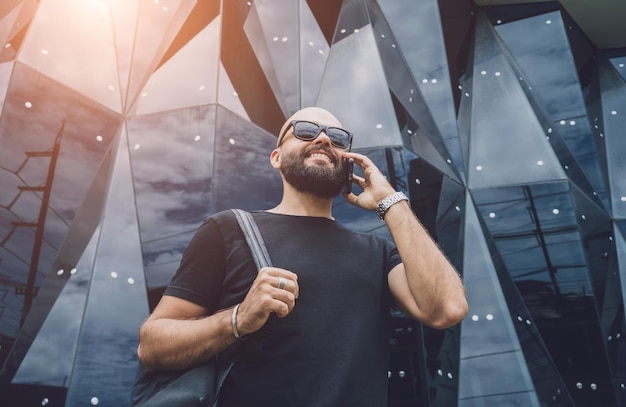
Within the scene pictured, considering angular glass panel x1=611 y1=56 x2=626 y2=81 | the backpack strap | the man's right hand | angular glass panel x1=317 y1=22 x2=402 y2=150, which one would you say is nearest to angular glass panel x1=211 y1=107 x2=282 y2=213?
angular glass panel x1=317 y1=22 x2=402 y2=150

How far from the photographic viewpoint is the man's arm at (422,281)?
Answer: 7.25ft

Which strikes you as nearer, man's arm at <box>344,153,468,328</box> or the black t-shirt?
the black t-shirt

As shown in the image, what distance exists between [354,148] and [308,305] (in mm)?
3150

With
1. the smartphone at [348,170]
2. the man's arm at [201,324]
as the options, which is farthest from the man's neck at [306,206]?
the man's arm at [201,324]

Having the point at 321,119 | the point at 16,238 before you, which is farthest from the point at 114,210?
the point at 321,119

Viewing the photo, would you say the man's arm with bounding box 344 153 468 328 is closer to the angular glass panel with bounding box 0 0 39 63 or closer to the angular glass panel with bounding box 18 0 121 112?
the angular glass panel with bounding box 18 0 121 112

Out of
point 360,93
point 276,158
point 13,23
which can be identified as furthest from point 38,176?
point 360,93

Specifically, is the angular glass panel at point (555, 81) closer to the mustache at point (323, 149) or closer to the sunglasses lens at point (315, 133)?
the sunglasses lens at point (315, 133)

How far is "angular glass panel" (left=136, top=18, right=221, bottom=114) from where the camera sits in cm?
445

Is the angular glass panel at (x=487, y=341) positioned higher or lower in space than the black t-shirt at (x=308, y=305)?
higher

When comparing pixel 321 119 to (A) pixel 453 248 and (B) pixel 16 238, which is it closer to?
(B) pixel 16 238

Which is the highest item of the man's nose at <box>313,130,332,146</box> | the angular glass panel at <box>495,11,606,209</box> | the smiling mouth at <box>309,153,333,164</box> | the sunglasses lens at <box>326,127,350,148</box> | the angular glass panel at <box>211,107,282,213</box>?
the angular glass panel at <box>495,11,606,209</box>

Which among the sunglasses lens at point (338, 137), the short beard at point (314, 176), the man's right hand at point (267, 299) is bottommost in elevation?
the man's right hand at point (267, 299)

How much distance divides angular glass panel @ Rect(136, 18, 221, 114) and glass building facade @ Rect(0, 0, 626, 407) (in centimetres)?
2
